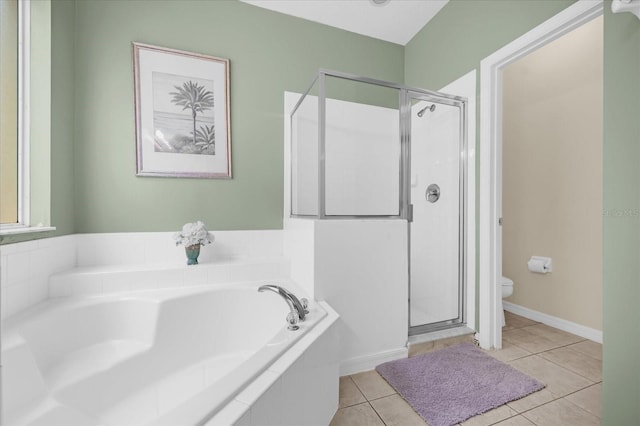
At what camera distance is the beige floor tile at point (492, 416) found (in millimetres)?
1172

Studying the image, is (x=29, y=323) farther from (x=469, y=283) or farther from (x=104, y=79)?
(x=469, y=283)

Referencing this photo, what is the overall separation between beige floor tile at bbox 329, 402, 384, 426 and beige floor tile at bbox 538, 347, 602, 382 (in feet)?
4.19

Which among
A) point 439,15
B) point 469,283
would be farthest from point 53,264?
point 439,15

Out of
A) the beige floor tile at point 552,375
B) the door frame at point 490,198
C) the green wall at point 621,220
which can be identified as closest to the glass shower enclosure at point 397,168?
the door frame at point 490,198

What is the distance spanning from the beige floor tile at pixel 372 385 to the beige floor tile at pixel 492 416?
0.36m

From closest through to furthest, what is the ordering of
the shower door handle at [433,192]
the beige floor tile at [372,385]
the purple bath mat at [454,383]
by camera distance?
the purple bath mat at [454,383], the beige floor tile at [372,385], the shower door handle at [433,192]

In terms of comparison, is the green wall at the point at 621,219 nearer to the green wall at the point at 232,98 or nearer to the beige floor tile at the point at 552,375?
the beige floor tile at the point at 552,375

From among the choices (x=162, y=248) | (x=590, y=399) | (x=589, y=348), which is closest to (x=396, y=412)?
(x=590, y=399)

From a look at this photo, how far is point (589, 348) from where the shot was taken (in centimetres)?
183

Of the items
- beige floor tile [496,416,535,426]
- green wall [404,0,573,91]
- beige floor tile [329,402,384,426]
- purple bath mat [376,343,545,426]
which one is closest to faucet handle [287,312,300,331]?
beige floor tile [329,402,384,426]

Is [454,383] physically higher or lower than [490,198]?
lower

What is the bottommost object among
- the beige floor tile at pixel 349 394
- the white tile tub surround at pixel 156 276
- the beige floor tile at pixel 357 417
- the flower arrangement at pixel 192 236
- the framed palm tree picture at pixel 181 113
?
the beige floor tile at pixel 349 394

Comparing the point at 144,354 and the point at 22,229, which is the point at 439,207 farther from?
the point at 22,229

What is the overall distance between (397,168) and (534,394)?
141 centimetres
